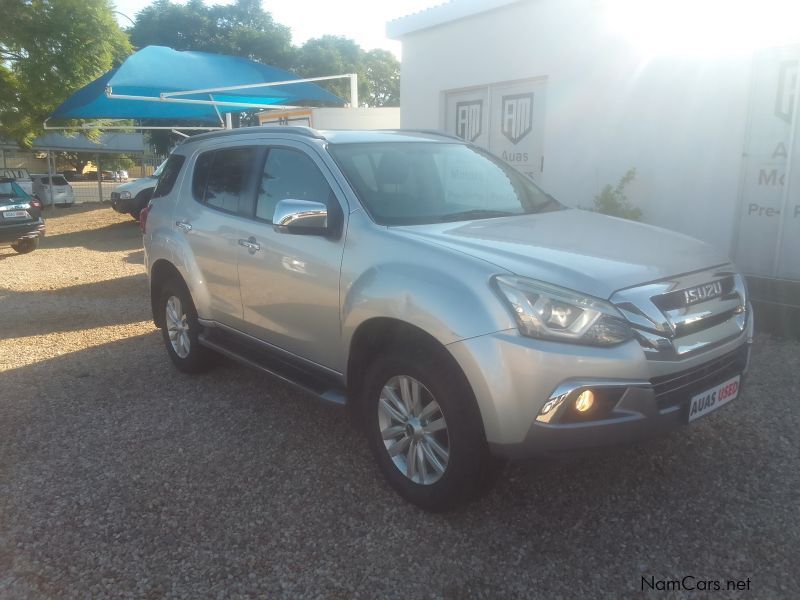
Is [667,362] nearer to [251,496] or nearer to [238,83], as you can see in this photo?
[251,496]

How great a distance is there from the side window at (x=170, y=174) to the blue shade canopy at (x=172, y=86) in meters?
6.08

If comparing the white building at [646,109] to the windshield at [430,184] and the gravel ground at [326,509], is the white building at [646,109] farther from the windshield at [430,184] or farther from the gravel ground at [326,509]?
the windshield at [430,184]

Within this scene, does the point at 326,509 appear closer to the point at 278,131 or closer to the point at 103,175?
the point at 278,131

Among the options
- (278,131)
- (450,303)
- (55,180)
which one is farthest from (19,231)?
(55,180)

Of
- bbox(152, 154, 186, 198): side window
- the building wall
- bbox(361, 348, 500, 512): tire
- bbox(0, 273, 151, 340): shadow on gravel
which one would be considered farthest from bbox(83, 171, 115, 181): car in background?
bbox(361, 348, 500, 512): tire

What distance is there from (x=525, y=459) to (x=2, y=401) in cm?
416

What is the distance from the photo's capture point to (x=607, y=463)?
3.73m

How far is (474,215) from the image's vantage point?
3.89m

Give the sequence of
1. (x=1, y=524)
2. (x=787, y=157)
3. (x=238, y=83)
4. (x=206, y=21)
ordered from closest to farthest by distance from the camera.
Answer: (x=1, y=524)
(x=787, y=157)
(x=238, y=83)
(x=206, y=21)

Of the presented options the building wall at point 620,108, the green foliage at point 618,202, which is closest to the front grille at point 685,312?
the green foliage at point 618,202

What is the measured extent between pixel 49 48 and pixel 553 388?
2122 centimetres

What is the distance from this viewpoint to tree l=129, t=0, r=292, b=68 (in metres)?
34.9

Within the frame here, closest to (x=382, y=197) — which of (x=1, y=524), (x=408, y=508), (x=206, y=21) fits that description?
(x=408, y=508)

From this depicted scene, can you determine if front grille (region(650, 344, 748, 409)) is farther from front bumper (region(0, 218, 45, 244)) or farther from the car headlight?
front bumper (region(0, 218, 45, 244))
